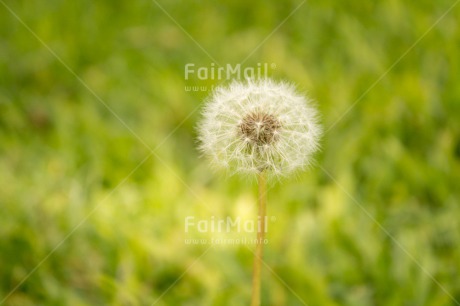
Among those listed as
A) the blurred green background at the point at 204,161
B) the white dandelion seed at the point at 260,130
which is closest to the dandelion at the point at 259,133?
the white dandelion seed at the point at 260,130

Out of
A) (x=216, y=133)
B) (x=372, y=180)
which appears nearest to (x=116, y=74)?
(x=372, y=180)

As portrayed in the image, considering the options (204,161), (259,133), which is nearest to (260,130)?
(259,133)

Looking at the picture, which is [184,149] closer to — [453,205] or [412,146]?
[412,146]

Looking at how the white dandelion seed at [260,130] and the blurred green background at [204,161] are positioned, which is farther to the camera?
the blurred green background at [204,161]

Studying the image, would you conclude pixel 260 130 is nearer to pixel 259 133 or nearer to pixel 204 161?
pixel 259 133

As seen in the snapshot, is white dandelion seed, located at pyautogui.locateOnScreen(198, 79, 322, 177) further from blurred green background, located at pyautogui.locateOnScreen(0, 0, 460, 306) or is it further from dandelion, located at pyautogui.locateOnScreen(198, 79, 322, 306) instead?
blurred green background, located at pyautogui.locateOnScreen(0, 0, 460, 306)

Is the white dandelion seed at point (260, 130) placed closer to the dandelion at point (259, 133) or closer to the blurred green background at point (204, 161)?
the dandelion at point (259, 133)

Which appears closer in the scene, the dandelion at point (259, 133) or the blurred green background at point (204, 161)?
the dandelion at point (259, 133)
